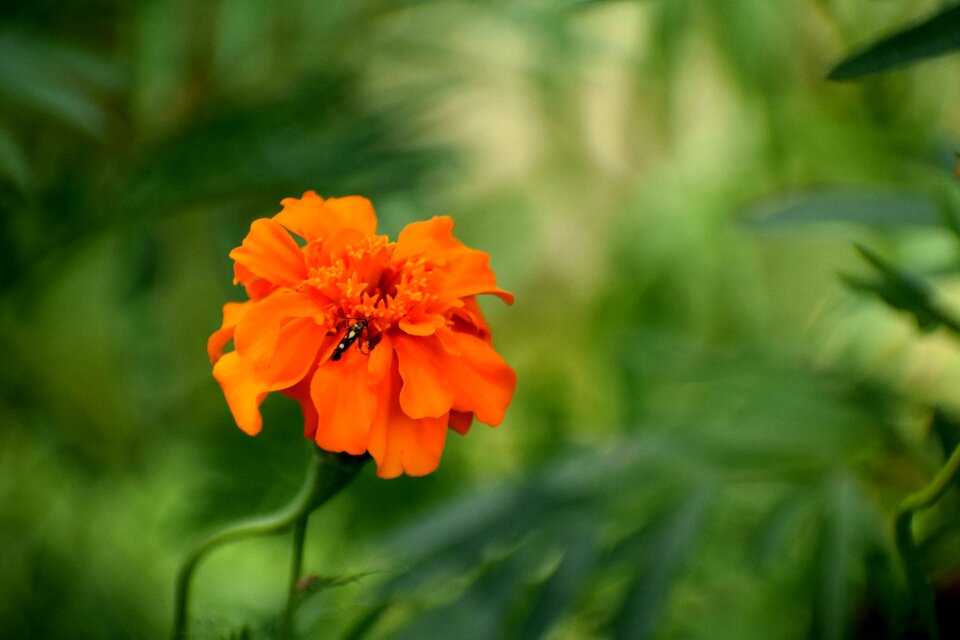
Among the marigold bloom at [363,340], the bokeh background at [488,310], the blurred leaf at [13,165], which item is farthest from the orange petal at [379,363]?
the blurred leaf at [13,165]

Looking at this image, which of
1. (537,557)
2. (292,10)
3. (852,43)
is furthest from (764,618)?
(292,10)

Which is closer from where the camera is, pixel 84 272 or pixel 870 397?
pixel 870 397

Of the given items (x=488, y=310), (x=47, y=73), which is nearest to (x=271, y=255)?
(x=47, y=73)

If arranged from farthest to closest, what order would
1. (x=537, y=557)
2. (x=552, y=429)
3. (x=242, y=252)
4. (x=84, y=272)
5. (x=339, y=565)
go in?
(x=84, y=272), (x=552, y=429), (x=339, y=565), (x=537, y=557), (x=242, y=252)

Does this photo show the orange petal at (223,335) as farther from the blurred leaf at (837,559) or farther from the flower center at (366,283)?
the blurred leaf at (837,559)

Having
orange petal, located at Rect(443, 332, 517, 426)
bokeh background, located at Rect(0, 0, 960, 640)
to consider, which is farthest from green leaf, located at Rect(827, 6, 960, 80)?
orange petal, located at Rect(443, 332, 517, 426)

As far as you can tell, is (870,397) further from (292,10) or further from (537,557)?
(292,10)

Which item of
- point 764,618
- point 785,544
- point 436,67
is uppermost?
point 436,67

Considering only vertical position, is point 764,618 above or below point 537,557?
below

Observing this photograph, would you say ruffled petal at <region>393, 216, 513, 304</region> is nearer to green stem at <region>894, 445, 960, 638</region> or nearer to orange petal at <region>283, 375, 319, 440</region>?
orange petal at <region>283, 375, 319, 440</region>
